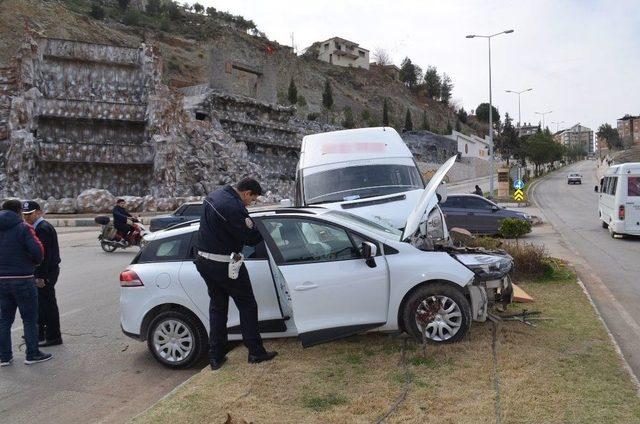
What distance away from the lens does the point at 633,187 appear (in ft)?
51.3

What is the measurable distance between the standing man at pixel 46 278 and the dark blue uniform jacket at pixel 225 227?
266 cm

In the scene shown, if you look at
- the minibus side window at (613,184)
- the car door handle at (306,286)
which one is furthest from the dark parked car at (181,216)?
the minibus side window at (613,184)

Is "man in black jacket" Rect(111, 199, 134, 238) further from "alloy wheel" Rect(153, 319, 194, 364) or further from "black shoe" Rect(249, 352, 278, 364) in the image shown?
"black shoe" Rect(249, 352, 278, 364)

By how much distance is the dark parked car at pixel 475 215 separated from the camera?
57.5 ft

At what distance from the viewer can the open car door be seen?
200 inches

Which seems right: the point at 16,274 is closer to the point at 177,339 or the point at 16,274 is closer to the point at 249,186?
the point at 177,339

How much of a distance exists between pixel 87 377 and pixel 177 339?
3.33ft

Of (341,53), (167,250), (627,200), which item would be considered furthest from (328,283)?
(341,53)

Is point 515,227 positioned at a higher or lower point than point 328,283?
lower

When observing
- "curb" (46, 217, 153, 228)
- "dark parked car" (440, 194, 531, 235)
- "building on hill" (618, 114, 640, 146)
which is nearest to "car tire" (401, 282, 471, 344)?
"dark parked car" (440, 194, 531, 235)

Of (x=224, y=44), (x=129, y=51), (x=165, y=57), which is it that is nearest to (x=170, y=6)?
(x=224, y=44)

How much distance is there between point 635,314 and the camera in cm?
709

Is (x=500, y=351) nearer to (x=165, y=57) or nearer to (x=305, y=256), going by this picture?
(x=305, y=256)

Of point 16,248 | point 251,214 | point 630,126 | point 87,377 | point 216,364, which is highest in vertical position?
point 630,126
